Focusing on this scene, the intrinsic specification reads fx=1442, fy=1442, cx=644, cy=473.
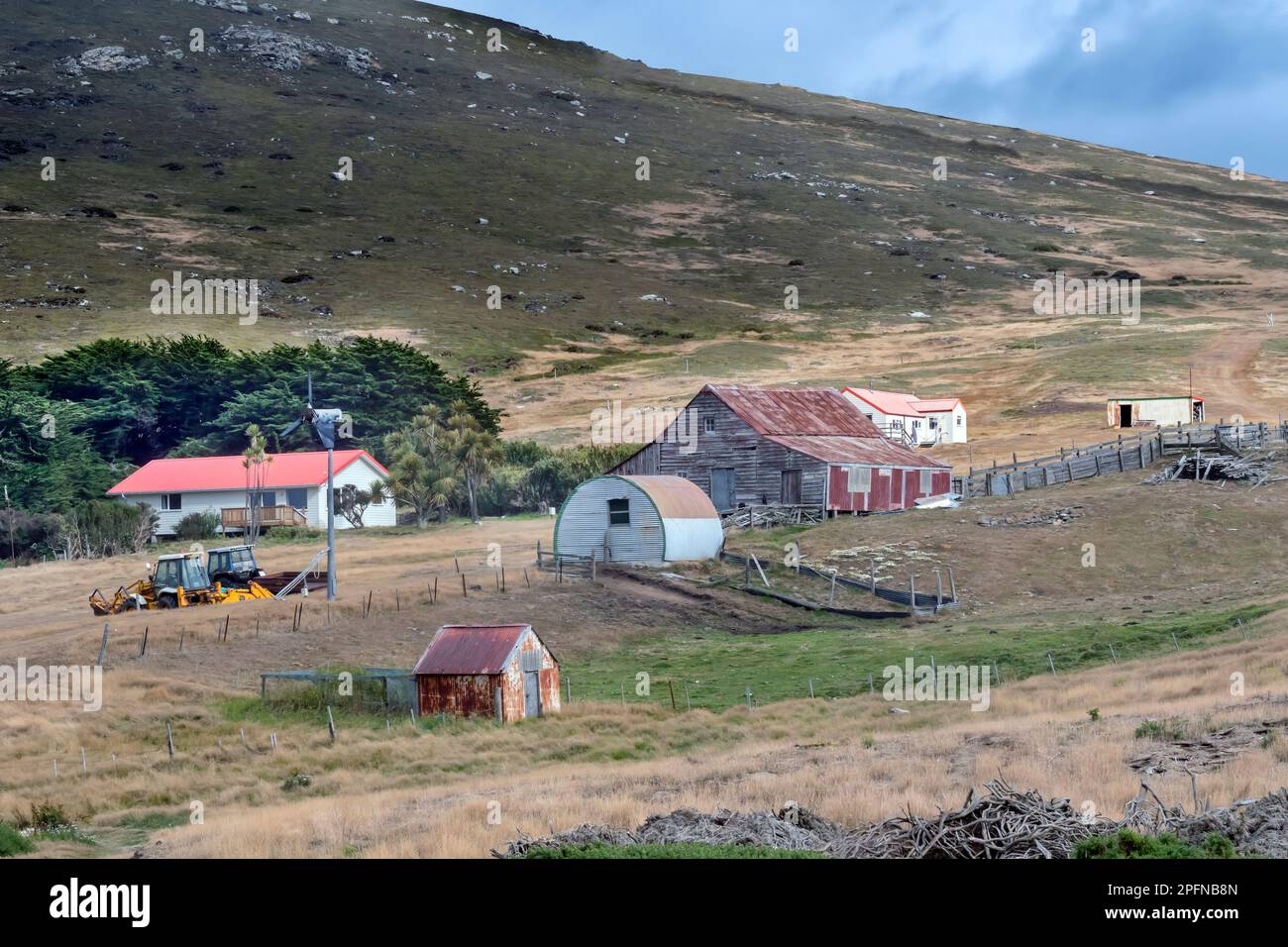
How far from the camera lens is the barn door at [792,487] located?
5903cm

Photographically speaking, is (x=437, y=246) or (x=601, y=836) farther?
(x=437, y=246)

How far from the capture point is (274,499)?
73.9m

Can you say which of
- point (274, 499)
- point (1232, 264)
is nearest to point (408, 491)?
point (274, 499)

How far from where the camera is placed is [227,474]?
75.9m

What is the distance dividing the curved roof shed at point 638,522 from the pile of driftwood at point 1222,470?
2194 cm

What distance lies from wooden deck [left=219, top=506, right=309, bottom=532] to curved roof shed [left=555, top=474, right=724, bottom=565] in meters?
23.9

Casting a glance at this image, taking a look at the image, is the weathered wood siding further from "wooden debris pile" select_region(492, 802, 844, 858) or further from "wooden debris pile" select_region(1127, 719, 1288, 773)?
"wooden debris pile" select_region(492, 802, 844, 858)

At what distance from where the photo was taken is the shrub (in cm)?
7181

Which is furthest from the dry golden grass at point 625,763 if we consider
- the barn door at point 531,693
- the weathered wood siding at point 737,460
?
the weathered wood siding at point 737,460

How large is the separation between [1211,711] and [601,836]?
1225 cm

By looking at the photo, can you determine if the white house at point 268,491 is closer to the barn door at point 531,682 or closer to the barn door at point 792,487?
the barn door at point 792,487

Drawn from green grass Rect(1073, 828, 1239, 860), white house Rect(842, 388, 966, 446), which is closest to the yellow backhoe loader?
green grass Rect(1073, 828, 1239, 860)

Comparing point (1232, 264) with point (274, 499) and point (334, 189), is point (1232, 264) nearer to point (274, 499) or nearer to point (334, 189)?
point (334, 189)

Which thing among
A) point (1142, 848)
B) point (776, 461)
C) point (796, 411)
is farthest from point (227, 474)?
point (1142, 848)
